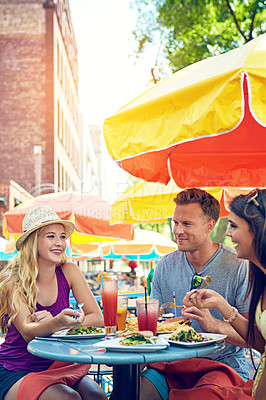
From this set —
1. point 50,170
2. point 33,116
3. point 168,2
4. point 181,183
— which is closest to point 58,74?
point 33,116

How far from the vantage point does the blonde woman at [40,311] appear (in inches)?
111

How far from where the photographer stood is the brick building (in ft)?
95.2

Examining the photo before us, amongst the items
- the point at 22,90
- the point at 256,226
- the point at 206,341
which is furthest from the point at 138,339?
the point at 22,90

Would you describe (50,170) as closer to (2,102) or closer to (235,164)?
(2,102)

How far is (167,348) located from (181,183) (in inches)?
87.0

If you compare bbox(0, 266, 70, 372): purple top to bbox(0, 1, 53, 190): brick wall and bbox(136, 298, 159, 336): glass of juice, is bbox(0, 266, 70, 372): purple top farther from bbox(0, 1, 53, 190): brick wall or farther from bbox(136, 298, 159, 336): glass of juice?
bbox(0, 1, 53, 190): brick wall

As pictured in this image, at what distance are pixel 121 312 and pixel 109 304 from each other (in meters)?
0.18

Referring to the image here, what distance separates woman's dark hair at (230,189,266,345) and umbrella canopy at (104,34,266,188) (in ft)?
1.35

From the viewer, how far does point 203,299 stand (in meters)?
2.71

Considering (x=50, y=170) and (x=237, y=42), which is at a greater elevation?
(x=237, y=42)

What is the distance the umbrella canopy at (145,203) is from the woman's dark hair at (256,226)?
3153 millimetres

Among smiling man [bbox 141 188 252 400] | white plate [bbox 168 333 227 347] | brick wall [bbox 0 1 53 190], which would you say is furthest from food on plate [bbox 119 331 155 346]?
brick wall [bbox 0 1 53 190]

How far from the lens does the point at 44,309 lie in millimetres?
3342

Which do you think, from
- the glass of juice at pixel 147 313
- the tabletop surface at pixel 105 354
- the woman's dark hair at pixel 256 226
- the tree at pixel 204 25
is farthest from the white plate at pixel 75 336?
the tree at pixel 204 25
